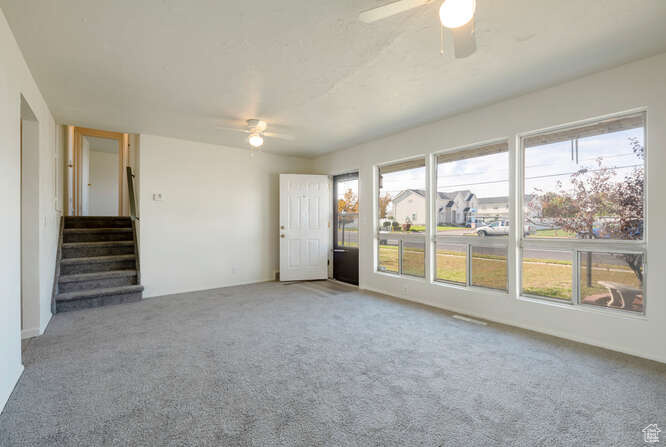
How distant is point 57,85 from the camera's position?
9.67 ft

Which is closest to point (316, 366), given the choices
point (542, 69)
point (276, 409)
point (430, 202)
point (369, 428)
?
point (276, 409)

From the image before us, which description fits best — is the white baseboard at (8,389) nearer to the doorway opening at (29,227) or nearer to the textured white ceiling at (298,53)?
the doorway opening at (29,227)

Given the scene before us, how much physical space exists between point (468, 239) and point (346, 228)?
98.2 inches

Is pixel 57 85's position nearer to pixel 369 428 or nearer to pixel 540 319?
pixel 369 428

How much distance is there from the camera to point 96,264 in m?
4.46

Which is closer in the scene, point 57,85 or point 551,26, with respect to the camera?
point 551,26

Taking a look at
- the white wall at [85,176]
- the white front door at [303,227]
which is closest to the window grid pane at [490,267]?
the white front door at [303,227]

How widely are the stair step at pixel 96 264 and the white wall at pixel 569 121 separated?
14.1 feet

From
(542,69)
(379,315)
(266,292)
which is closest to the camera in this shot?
(542,69)

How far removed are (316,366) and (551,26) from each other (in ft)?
9.75

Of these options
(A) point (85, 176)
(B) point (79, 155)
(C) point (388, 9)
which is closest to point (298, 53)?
(C) point (388, 9)

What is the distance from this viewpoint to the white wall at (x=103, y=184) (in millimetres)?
7328

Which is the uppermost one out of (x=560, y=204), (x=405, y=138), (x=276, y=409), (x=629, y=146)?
(x=405, y=138)

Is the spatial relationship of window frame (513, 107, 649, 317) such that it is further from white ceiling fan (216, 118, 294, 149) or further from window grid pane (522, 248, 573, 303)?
white ceiling fan (216, 118, 294, 149)
